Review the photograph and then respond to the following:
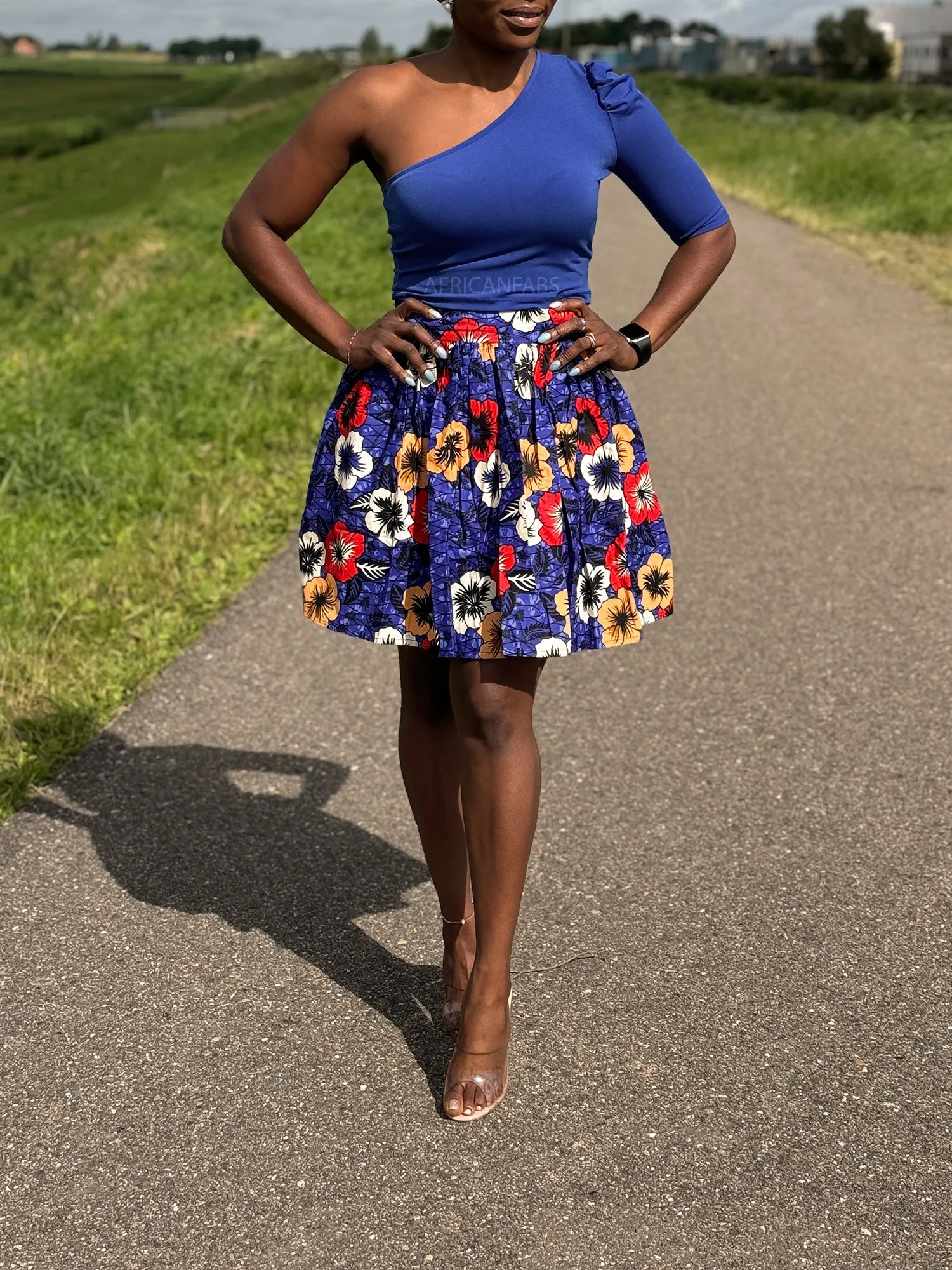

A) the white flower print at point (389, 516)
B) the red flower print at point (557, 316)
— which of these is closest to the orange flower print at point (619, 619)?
the white flower print at point (389, 516)

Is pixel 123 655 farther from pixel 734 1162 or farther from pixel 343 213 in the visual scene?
pixel 343 213

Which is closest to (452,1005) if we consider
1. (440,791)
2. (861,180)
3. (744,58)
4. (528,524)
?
(440,791)

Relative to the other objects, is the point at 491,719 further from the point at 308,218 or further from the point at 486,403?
the point at 308,218

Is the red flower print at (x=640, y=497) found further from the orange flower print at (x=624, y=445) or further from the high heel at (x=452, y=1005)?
the high heel at (x=452, y=1005)

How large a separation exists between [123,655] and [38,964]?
6.25ft

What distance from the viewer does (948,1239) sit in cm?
232

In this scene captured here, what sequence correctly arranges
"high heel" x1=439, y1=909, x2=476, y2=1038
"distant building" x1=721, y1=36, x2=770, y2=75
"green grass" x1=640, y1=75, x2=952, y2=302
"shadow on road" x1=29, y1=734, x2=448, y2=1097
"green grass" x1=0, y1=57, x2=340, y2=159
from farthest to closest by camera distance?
1. "distant building" x1=721, y1=36, x2=770, y2=75
2. "green grass" x1=0, y1=57, x2=340, y2=159
3. "green grass" x1=640, y1=75, x2=952, y2=302
4. "shadow on road" x1=29, y1=734, x2=448, y2=1097
5. "high heel" x1=439, y1=909, x2=476, y2=1038

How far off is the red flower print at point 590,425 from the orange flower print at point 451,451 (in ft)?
0.63

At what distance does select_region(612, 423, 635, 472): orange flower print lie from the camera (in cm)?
263

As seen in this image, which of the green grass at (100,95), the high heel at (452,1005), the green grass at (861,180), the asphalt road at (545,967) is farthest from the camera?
the green grass at (100,95)

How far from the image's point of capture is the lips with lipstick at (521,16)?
244 cm

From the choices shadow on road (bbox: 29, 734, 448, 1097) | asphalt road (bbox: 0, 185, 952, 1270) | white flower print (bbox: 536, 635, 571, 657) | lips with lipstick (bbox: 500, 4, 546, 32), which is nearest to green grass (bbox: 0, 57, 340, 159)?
asphalt road (bbox: 0, 185, 952, 1270)

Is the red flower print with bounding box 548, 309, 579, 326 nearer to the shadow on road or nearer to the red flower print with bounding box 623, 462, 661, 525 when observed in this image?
the red flower print with bounding box 623, 462, 661, 525

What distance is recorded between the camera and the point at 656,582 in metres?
2.70
